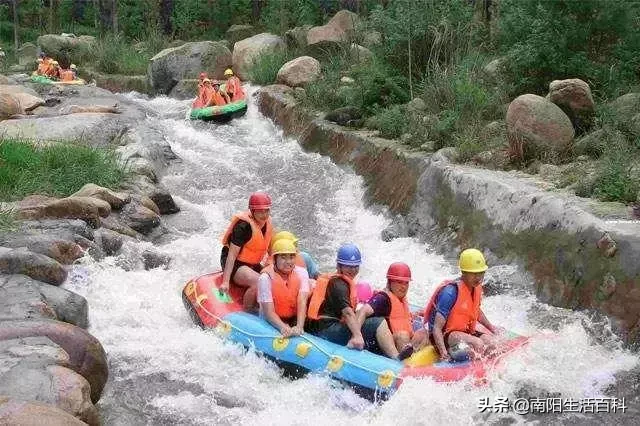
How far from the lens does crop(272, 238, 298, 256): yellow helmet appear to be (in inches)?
239

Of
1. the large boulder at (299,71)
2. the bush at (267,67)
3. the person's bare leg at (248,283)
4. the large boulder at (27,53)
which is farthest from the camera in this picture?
the large boulder at (27,53)

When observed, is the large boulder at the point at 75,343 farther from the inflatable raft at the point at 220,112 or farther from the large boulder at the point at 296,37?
the large boulder at the point at 296,37

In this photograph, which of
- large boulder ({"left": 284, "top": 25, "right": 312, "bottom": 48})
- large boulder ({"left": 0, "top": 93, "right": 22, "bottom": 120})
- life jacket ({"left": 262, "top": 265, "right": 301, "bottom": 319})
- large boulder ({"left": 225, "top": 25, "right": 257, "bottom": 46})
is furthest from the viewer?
large boulder ({"left": 225, "top": 25, "right": 257, "bottom": 46})

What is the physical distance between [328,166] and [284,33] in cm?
1209

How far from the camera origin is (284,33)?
76.3 ft

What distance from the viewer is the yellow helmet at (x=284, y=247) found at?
606cm

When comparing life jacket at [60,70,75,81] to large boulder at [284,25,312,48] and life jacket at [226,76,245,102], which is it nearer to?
large boulder at [284,25,312,48]

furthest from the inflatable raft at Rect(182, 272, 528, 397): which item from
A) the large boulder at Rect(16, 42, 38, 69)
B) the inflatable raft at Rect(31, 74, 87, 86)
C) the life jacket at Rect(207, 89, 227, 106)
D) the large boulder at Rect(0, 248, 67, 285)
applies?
the large boulder at Rect(16, 42, 38, 69)

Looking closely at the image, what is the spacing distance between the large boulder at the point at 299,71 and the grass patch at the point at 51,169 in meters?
7.45

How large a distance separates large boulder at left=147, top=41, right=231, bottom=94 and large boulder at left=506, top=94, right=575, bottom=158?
14.2 meters

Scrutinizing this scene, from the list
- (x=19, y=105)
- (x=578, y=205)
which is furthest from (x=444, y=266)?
(x=19, y=105)

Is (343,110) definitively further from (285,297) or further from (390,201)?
(285,297)

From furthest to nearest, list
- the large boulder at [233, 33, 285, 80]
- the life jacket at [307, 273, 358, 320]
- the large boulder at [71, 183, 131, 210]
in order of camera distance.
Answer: the large boulder at [233, 33, 285, 80] → the large boulder at [71, 183, 131, 210] → the life jacket at [307, 273, 358, 320]

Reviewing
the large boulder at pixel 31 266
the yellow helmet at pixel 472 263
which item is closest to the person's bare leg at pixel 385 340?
the yellow helmet at pixel 472 263
